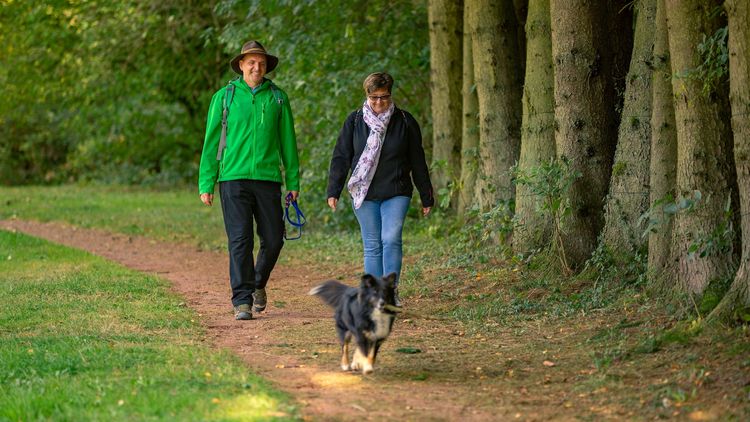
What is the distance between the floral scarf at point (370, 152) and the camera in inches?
376

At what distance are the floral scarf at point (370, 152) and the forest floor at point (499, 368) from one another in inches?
49.0

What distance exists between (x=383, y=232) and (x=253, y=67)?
1.83 meters

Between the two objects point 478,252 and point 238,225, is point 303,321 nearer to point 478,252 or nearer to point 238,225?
point 238,225

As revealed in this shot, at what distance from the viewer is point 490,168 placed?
14.3m

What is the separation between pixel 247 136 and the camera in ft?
32.5

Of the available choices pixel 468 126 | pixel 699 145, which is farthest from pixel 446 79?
pixel 699 145

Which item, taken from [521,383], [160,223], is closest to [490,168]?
[521,383]

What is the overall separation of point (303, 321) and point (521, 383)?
302 cm

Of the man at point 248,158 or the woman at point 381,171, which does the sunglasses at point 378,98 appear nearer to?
the woman at point 381,171

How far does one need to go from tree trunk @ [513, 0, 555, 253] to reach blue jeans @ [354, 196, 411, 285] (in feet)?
9.21

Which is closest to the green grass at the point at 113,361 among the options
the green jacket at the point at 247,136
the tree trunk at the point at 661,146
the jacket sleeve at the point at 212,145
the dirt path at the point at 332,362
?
the dirt path at the point at 332,362

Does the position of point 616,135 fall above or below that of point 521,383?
above

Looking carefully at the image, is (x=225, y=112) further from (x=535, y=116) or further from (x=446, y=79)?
(x=446, y=79)

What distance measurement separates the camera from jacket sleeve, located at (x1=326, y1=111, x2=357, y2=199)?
9.76 m
